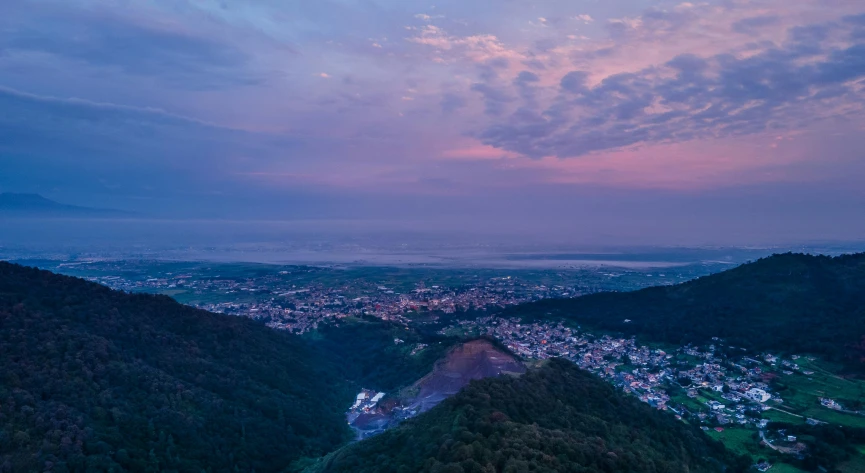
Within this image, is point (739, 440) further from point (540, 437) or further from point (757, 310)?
point (757, 310)

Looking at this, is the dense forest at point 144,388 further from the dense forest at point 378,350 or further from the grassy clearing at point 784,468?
the grassy clearing at point 784,468

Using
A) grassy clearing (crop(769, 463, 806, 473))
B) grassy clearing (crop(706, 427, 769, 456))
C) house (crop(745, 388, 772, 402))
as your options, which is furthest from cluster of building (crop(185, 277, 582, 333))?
grassy clearing (crop(769, 463, 806, 473))

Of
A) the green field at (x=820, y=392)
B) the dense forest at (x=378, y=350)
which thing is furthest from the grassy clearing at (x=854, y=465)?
the dense forest at (x=378, y=350)

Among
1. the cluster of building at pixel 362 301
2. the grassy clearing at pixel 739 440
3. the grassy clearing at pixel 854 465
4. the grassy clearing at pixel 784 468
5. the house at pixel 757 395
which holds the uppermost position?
the cluster of building at pixel 362 301

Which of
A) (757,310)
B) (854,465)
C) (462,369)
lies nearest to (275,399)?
(462,369)

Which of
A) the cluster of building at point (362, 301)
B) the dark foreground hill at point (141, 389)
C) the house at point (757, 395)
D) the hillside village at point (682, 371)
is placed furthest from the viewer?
the cluster of building at point (362, 301)

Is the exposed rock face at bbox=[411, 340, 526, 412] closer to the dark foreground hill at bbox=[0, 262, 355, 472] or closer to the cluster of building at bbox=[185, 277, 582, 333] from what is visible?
the dark foreground hill at bbox=[0, 262, 355, 472]
